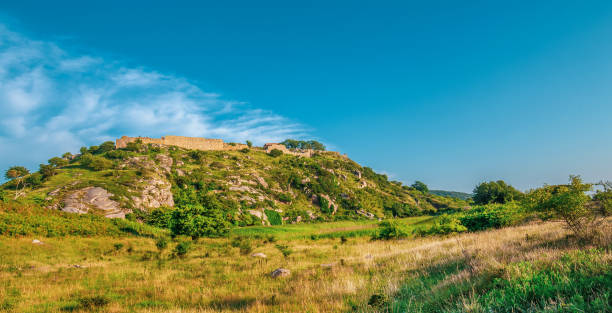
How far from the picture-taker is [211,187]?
8744cm

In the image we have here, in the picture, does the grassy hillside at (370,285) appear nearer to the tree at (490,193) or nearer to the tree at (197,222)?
the tree at (197,222)

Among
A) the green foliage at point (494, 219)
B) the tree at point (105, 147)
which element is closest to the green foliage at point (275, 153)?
the tree at point (105, 147)

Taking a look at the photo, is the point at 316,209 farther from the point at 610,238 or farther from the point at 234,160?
the point at 610,238

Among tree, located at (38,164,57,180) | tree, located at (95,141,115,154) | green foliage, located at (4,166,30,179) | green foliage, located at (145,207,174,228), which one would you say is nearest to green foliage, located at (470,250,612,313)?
green foliage, located at (145,207,174,228)

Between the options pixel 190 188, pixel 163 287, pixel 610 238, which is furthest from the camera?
pixel 190 188

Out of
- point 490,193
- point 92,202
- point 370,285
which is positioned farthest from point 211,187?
point 490,193

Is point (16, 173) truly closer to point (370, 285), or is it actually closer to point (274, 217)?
point (274, 217)

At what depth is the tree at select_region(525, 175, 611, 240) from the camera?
9.23 metres

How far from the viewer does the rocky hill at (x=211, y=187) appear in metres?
58.0

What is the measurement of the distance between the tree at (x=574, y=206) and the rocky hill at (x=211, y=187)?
135ft

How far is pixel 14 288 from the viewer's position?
11.1 meters

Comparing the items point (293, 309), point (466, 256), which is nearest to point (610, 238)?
point (466, 256)

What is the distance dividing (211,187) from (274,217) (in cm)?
2478

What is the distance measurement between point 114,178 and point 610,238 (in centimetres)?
8872
